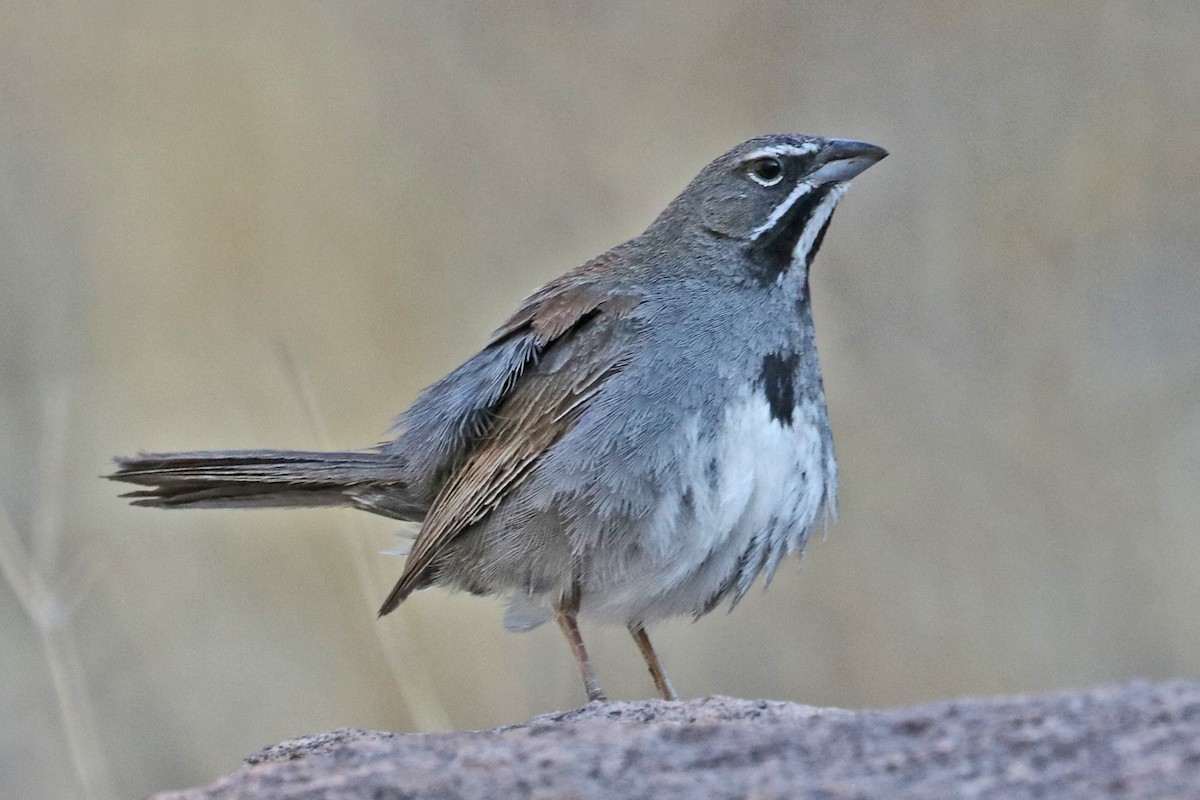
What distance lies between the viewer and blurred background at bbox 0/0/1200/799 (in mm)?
6969

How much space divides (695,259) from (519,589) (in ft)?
3.83

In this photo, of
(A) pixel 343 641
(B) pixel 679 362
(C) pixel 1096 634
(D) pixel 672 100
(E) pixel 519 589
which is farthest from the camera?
(D) pixel 672 100

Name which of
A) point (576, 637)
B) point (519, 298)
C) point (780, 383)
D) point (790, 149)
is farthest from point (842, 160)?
point (519, 298)

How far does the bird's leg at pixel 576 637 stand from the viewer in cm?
476

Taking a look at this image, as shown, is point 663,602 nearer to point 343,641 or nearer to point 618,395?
point 618,395

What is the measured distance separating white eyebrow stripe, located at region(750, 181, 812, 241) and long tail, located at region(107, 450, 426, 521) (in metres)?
1.40

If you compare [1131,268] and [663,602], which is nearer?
[663,602]

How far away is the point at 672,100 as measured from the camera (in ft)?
25.8

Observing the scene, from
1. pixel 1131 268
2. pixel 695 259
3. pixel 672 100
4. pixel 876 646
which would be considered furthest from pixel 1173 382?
pixel 695 259

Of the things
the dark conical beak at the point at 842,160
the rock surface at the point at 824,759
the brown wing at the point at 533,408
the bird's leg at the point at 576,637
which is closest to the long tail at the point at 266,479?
the brown wing at the point at 533,408

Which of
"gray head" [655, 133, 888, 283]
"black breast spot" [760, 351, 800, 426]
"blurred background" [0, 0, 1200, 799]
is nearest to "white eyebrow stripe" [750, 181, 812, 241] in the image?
"gray head" [655, 133, 888, 283]

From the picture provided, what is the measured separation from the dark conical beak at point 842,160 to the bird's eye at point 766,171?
0.34 feet

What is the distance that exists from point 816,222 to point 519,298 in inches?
105

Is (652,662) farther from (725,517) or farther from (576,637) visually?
(725,517)
